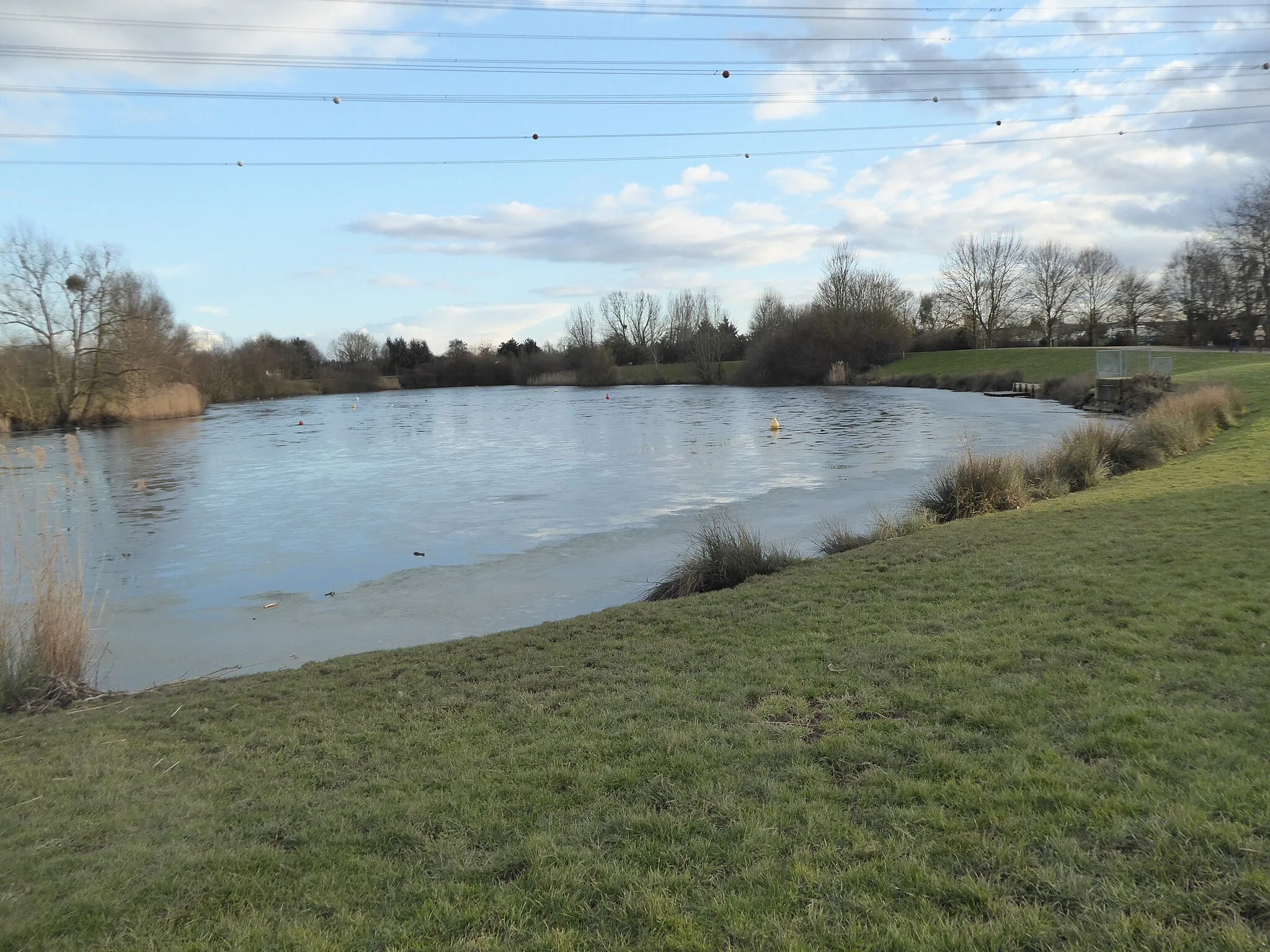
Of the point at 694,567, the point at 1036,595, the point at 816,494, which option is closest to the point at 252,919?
the point at 1036,595

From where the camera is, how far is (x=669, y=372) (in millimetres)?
85688

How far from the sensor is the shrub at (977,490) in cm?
1273

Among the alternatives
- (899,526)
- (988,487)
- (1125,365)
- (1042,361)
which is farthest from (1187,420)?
(1042,361)

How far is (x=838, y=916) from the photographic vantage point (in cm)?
280

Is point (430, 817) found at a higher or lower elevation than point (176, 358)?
lower

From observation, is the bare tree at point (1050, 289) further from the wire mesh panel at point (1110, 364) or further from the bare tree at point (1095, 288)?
the wire mesh panel at point (1110, 364)

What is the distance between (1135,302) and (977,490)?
62595mm

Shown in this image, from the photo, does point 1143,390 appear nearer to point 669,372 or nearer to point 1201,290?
point 1201,290

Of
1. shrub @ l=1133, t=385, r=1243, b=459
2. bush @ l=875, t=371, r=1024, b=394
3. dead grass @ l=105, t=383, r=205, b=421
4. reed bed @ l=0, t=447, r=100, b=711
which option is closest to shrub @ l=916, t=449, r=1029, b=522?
shrub @ l=1133, t=385, r=1243, b=459

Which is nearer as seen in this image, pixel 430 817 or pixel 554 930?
pixel 554 930

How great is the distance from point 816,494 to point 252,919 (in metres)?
14.2

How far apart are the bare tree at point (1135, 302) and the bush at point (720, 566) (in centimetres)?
6515

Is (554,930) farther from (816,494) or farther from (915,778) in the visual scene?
(816,494)

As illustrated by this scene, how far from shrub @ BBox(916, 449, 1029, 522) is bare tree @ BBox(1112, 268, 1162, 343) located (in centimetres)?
5969
